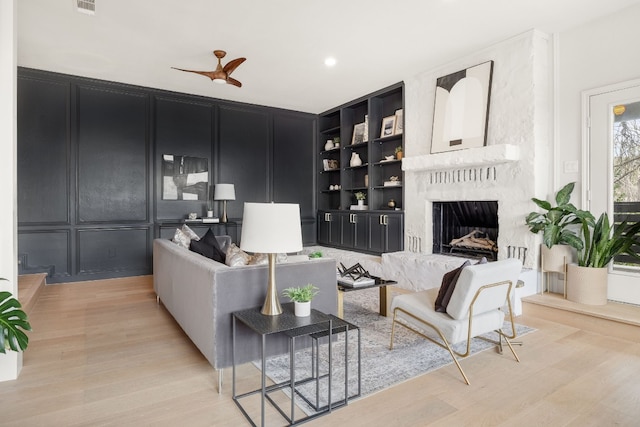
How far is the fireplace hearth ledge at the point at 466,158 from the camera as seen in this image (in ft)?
14.2

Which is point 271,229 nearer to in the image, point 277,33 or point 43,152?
point 277,33

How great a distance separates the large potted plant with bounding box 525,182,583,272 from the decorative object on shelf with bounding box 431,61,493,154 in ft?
3.61

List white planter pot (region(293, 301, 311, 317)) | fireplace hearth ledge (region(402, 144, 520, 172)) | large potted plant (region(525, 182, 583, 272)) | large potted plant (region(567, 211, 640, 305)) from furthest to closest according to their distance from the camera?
fireplace hearth ledge (region(402, 144, 520, 172)) < large potted plant (region(525, 182, 583, 272)) < large potted plant (region(567, 211, 640, 305)) < white planter pot (region(293, 301, 311, 317))

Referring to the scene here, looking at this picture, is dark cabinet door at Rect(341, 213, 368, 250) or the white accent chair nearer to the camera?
the white accent chair

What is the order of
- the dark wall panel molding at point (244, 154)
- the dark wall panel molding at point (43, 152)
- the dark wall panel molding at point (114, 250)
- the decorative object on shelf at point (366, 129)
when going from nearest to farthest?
the dark wall panel molding at point (43, 152), the dark wall panel molding at point (114, 250), the decorative object on shelf at point (366, 129), the dark wall panel molding at point (244, 154)

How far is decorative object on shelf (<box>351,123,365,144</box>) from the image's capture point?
6930 millimetres

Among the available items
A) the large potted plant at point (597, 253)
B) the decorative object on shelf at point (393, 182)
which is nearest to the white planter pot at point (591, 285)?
the large potted plant at point (597, 253)

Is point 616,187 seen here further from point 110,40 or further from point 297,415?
point 110,40

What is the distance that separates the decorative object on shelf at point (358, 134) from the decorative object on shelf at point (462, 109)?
6.12 ft

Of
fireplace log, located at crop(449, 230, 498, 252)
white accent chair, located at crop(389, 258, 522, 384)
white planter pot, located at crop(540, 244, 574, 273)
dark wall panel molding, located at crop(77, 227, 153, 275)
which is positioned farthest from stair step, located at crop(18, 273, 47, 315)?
white planter pot, located at crop(540, 244, 574, 273)

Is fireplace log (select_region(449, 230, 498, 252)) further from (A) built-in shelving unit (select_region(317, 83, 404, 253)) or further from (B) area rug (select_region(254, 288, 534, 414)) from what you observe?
(B) area rug (select_region(254, 288, 534, 414))

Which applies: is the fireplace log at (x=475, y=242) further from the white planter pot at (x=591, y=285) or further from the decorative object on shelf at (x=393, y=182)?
the decorative object on shelf at (x=393, y=182)

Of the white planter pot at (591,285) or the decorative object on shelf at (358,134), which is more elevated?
the decorative object on shelf at (358,134)

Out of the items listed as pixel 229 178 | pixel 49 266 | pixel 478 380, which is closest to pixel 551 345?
pixel 478 380
